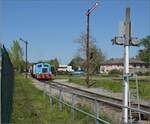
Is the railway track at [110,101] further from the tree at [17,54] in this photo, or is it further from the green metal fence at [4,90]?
the tree at [17,54]

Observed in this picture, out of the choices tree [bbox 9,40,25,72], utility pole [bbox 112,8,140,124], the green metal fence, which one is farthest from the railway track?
tree [bbox 9,40,25,72]

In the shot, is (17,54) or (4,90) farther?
(17,54)

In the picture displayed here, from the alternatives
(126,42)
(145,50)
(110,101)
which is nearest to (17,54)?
(145,50)

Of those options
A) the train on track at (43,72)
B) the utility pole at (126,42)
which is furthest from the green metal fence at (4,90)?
the train on track at (43,72)

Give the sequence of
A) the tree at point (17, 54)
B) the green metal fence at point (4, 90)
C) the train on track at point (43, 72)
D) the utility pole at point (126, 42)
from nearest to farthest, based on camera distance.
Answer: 1. the green metal fence at point (4, 90)
2. the utility pole at point (126, 42)
3. the train on track at point (43, 72)
4. the tree at point (17, 54)

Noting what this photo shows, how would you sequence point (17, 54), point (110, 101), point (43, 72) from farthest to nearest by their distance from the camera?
point (17, 54), point (43, 72), point (110, 101)

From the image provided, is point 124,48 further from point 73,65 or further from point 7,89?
point 73,65

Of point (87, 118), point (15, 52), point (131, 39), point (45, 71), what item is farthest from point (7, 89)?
Result: point (15, 52)

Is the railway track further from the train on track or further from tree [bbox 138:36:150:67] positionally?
tree [bbox 138:36:150:67]

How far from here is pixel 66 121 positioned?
1517 centimetres

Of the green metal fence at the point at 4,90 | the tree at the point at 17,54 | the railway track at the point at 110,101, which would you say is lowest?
the railway track at the point at 110,101

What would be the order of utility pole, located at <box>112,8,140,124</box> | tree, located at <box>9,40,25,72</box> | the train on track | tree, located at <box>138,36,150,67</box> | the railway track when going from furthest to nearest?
tree, located at <box>138,36,150,67</box>, tree, located at <box>9,40,25,72</box>, the train on track, utility pole, located at <box>112,8,140,124</box>, the railway track

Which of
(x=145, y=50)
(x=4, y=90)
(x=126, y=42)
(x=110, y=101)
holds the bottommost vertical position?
(x=110, y=101)

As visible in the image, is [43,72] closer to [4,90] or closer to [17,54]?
[17,54]
